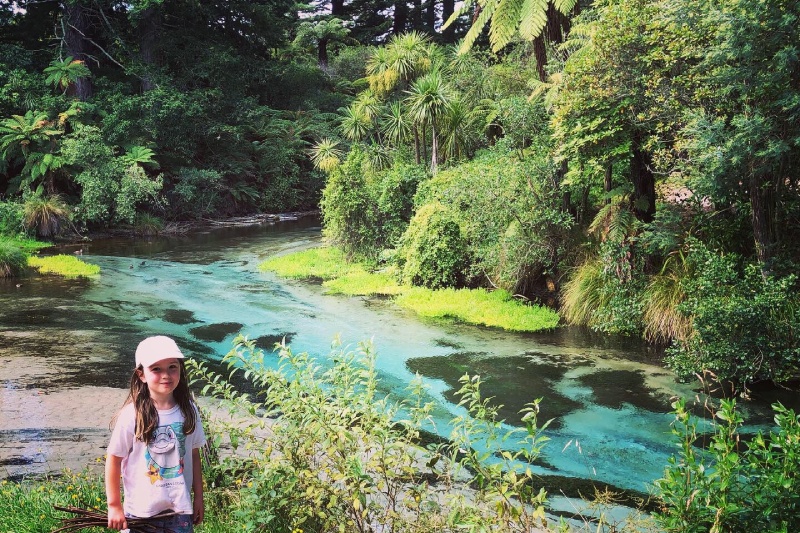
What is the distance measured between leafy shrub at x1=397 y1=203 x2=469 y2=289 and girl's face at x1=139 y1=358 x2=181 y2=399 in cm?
1089

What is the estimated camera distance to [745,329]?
25.6 ft

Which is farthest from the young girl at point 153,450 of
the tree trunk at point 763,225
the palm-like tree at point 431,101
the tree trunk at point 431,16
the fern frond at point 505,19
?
the tree trunk at point 431,16

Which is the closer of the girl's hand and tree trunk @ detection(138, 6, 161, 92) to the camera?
the girl's hand

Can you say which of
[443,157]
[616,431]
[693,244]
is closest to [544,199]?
[693,244]

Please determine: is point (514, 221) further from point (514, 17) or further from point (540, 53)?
point (540, 53)

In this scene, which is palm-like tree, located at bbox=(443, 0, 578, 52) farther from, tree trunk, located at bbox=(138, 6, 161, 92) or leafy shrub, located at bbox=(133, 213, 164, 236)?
tree trunk, located at bbox=(138, 6, 161, 92)

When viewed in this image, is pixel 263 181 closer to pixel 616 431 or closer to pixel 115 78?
pixel 115 78

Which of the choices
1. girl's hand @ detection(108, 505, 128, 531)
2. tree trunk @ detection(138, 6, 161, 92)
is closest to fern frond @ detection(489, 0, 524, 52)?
girl's hand @ detection(108, 505, 128, 531)

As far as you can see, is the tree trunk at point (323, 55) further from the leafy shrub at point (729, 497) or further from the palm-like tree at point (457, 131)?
the leafy shrub at point (729, 497)

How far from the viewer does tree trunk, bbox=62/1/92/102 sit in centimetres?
2700

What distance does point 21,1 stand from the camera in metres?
27.2

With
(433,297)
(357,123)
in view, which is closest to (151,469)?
(433,297)

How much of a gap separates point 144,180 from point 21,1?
34.2 ft

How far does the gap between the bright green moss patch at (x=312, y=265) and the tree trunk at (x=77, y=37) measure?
13.5m
